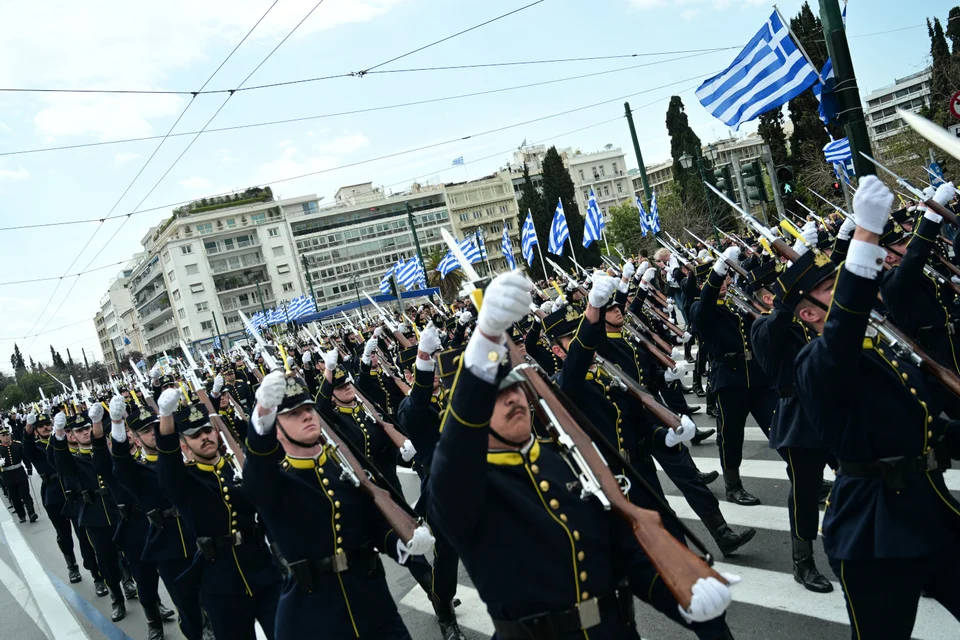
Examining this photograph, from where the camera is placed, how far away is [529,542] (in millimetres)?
2863

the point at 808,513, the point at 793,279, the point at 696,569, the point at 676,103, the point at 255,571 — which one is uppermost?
the point at 676,103

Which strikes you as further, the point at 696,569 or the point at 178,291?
the point at 178,291

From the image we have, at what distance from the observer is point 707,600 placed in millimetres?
2439

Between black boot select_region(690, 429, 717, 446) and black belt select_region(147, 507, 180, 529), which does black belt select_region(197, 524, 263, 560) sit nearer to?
black belt select_region(147, 507, 180, 529)

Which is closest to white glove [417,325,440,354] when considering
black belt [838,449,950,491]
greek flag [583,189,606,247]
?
black belt [838,449,950,491]

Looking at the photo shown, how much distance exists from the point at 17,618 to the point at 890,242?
428 inches

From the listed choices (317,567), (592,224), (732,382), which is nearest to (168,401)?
(317,567)

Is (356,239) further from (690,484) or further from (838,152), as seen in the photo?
(690,484)

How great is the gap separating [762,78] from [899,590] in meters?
6.92

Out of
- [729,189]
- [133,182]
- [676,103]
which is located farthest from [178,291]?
[729,189]

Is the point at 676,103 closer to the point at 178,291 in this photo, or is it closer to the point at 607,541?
the point at 607,541

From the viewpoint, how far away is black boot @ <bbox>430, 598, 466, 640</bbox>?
5.62 m

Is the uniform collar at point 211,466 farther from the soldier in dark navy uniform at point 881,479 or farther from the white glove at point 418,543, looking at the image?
the soldier in dark navy uniform at point 881,479

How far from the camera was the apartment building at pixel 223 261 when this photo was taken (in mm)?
90000
